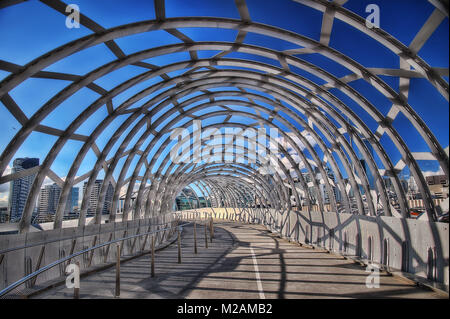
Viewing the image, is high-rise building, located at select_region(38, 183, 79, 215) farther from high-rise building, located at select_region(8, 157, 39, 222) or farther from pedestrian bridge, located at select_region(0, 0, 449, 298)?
high-rise building, located at select_region(8, 157, 39, 222)

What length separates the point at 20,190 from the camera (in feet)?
42.3

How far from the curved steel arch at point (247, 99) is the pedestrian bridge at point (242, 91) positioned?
63mm

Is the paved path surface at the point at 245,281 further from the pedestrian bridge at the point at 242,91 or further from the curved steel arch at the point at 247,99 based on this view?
the curved steel arch at the point at 247,99

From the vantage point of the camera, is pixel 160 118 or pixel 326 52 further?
pixel 160 118

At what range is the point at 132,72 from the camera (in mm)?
13203

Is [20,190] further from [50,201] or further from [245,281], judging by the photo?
[245,281]

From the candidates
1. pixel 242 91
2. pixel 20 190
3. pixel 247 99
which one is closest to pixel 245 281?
pixel 20 190

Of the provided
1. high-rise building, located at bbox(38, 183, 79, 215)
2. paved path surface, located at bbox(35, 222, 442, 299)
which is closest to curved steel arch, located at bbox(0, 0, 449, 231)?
high-rise building, located at bbox(38, 183, 79, 215)

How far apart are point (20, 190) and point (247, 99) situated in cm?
1500

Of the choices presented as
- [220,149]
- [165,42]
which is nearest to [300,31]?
[165,42]

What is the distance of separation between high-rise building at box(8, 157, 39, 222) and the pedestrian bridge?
53 millimetres
